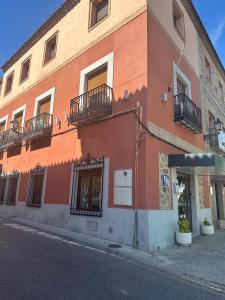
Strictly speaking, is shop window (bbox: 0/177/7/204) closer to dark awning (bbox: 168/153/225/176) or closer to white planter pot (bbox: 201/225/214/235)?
dark awning (bbox: 168/153/225/176)

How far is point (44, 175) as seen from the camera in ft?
33.5

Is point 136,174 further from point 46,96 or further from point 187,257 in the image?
point 46,96

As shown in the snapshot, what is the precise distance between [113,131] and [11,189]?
7360 millimetres

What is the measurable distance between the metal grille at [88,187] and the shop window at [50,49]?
681 centimetres

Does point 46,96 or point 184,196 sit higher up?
point 46,96

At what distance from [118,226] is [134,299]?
3401 millimetres

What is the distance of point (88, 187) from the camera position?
27.4 feet

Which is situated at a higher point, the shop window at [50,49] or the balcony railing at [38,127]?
the shop window at [50,49]

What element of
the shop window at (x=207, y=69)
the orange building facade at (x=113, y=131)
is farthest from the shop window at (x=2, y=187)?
the shop window at (x=207, y=69)

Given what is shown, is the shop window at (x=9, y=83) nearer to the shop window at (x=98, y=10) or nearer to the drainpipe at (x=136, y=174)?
the shop window at (x=98, y=10)

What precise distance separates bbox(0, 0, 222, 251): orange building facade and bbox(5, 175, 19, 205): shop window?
0.05 m

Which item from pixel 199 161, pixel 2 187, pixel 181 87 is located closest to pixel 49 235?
pixel 199 161

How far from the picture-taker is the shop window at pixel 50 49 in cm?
1261

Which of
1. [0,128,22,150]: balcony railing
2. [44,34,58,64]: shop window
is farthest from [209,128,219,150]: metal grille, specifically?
[0,128,22,150]: balcony railing
